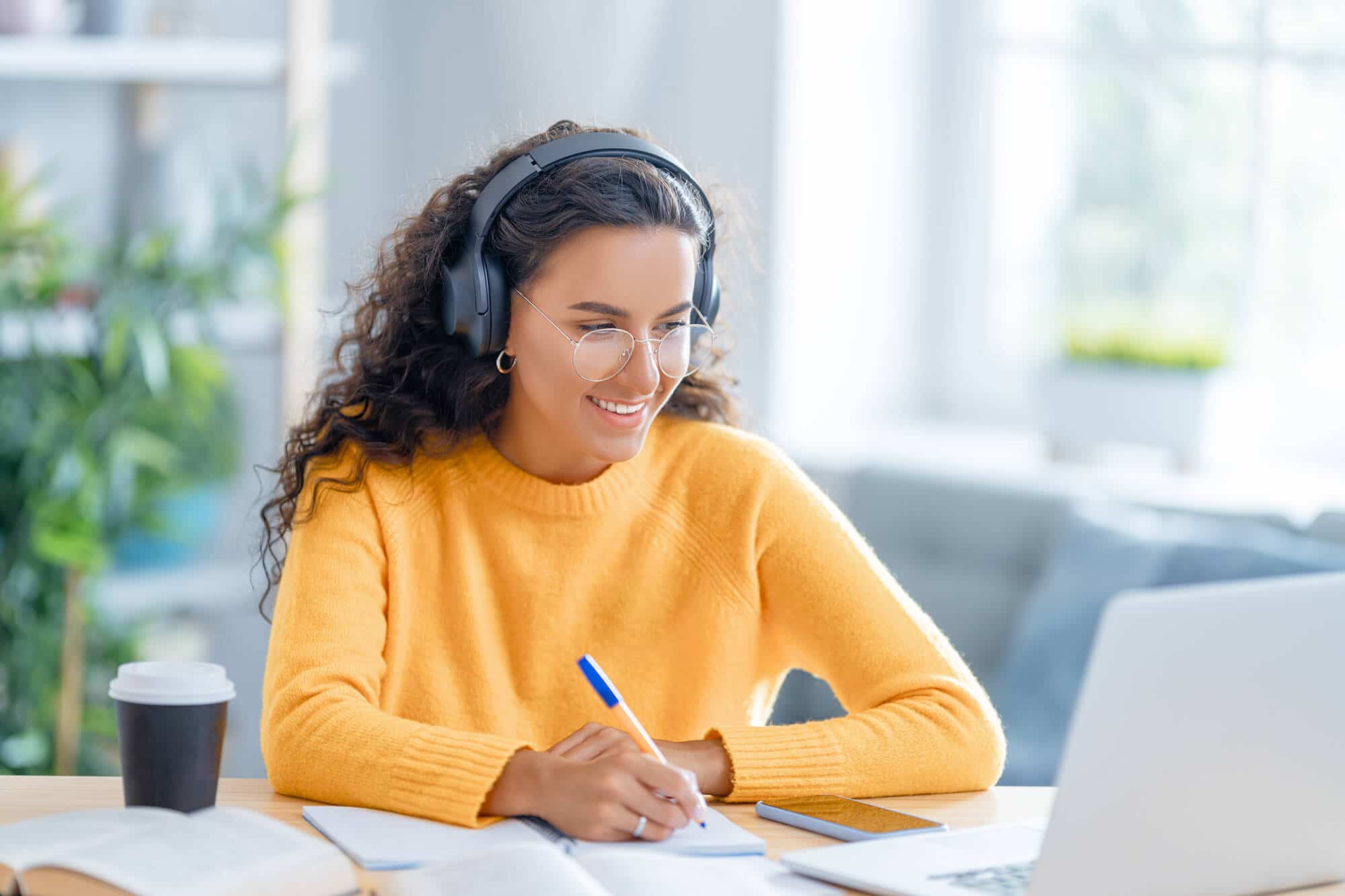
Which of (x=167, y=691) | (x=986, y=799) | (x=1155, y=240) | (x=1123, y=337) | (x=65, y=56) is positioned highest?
(x=65, y=56)

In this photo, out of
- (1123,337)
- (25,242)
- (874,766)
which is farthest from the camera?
(1123,337)

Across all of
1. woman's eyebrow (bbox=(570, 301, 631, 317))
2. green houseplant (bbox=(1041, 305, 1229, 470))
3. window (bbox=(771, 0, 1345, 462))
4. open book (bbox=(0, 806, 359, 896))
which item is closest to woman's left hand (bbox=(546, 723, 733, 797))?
open book (bbox=(0, 806, 359, 896))

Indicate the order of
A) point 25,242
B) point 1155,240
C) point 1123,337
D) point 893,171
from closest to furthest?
point 25,242
point 1123,337
point 1155,240
point 893,171

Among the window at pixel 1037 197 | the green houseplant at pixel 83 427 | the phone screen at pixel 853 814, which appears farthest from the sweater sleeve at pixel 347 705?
the window at pixel 1037 197

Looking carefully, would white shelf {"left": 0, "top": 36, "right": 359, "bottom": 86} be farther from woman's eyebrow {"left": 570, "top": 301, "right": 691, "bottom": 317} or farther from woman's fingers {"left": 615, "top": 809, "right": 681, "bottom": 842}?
woman's fingers {"left": 615, "top": 809, "right": 681, "bottom": 842}

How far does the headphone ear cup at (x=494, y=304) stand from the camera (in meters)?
1.39

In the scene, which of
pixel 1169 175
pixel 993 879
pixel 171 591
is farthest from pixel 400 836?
pixel 1169 175

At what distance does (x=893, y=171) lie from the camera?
3236 millimetres

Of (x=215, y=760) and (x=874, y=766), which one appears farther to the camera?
(x=874, y=766)

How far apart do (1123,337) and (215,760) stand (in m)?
2.14

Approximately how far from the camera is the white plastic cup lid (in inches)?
40.8

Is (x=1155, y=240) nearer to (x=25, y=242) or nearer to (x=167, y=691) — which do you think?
(x=25, y=242)

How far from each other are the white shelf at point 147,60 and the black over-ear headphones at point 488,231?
1.49 metres

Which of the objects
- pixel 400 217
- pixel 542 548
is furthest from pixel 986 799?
pixel 400 217
